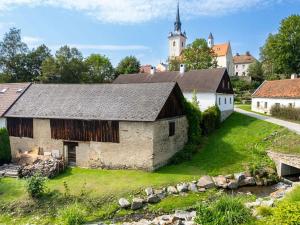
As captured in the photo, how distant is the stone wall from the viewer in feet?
71.3

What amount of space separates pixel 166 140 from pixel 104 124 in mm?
5074

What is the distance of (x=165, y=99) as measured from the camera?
74.8 feet

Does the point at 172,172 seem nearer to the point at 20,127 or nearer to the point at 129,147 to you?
the point at 129,147

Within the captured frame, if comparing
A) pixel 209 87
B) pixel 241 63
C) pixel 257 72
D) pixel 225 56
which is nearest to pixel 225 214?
pixel 209 87

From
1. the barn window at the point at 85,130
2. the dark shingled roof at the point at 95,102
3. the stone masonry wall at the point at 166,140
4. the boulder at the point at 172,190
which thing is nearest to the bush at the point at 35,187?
the barn window at the point at 85,130

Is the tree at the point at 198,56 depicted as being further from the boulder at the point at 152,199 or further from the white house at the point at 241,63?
the boulder at the point at 152,199

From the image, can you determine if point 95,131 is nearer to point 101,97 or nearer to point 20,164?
point 101,97

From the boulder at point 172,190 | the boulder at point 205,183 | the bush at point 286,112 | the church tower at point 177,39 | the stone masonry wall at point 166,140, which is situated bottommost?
the boulder at point 172,190

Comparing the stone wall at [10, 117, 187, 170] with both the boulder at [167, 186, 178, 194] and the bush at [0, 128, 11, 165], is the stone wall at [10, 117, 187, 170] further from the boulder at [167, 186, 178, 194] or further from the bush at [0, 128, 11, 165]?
the boulder at [167, 186, 178, 194]

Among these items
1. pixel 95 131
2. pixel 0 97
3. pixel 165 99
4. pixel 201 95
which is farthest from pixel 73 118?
pixel 201 95

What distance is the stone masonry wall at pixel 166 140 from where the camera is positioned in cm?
2205

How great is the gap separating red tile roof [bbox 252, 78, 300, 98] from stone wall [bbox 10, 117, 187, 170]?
2008 cm

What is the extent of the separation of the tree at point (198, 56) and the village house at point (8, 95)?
124ft

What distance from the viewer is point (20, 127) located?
25.7 metres
